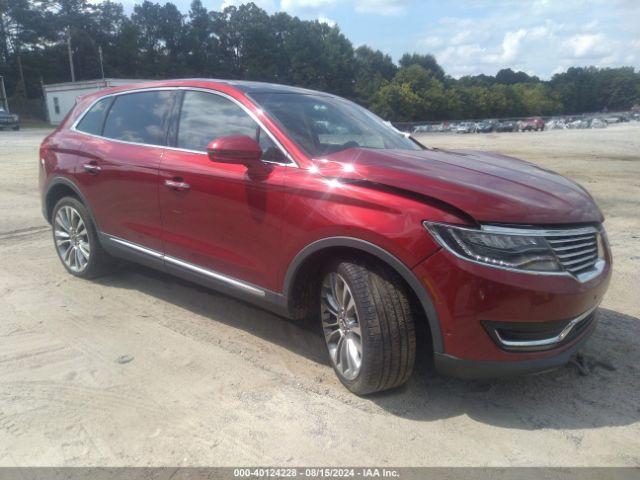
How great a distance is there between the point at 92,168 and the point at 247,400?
8.65 ft

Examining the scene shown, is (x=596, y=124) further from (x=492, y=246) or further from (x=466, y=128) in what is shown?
(x=492, y=246)

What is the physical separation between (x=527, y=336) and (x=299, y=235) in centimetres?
136

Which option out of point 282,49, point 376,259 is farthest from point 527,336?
point 282,49

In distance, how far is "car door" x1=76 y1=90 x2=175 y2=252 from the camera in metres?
4.15

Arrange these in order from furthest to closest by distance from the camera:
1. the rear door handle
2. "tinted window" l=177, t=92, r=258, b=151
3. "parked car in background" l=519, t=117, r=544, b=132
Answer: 1. "parked car in background" l=519, t=117, r=544, b=132
2. the rear door handle
3. "tinted window" l=177, t=92, r=258, b=151

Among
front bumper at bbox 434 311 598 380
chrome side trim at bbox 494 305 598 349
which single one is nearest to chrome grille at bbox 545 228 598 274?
chrome side trim at bbox 494 305 598 349

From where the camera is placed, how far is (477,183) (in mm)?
2893

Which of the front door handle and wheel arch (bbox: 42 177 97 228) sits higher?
the front door handle

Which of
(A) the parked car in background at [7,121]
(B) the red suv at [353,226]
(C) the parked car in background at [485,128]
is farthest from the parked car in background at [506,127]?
(B) the red suv at [353,226]

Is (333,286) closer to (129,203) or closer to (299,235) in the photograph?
Result: (299,235)

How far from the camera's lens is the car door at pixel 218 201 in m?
3.39

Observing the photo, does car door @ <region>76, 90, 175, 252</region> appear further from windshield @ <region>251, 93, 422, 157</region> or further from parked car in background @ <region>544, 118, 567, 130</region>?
parked car in background @ <region>544, 118, 567, 130</region>

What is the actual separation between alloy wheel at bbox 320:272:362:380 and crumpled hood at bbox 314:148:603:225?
2.16 feet

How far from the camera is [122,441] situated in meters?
2.73
